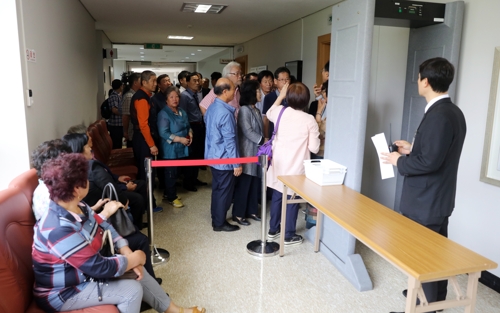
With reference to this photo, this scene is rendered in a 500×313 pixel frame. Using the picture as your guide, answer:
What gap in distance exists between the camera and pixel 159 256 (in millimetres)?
3096

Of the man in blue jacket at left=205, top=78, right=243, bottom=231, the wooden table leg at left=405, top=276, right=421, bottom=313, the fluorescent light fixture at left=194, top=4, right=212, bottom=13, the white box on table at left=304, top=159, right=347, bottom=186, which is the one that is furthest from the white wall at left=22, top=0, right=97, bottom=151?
the wooden table leg at left=405, top=276, right=421, bottom=313

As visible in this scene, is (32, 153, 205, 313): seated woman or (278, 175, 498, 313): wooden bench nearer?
(278, 175, 498, 313): wooden bench

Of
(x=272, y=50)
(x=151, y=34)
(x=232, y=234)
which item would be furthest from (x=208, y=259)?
(x=151, y=34)

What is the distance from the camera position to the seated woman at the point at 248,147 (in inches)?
141

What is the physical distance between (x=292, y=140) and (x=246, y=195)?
0.99m

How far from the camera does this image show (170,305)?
7.25ft

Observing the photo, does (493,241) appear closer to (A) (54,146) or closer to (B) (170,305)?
(B) (170,305)

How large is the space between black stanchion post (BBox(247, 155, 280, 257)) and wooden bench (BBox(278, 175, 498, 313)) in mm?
740

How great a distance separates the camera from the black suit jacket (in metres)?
2.00

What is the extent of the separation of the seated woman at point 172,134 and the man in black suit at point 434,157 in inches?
104

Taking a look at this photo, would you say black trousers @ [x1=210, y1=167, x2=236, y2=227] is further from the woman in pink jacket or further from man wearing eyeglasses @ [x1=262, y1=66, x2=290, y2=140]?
man wearing eyeglasses @ [x1=262, y1=66, x2=290, y2=140]

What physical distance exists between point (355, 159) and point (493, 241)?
1.21 m

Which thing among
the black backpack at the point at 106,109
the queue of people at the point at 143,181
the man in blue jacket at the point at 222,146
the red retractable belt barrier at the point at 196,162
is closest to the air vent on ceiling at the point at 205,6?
the queue of people at the point at 143,181

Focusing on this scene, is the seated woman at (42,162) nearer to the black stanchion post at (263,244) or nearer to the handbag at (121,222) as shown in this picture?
the handbag at (121,222)
